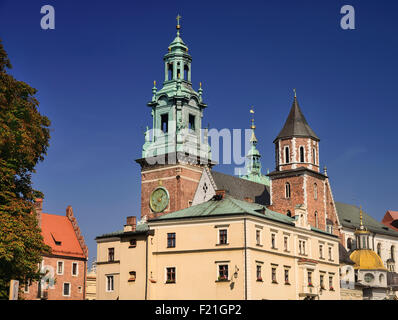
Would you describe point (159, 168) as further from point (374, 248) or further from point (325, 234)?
point (374, 248)

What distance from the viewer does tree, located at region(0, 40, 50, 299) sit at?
33.5 m

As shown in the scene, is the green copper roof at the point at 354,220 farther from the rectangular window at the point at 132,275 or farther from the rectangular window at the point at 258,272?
the rectangular window at the point at 132,275

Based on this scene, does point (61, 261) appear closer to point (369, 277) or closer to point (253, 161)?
point (369, 277)

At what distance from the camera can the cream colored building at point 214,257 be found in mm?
50062

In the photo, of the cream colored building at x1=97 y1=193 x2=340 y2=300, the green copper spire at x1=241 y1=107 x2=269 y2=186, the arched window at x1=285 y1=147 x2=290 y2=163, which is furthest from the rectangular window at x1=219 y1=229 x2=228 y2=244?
the green copper spire at x1=241 y1=107 x2=269 y2=186

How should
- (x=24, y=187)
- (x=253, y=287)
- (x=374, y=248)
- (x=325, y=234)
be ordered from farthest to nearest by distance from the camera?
(x=374, y=248) → (x=325, y=234) → (x=253, y=287) → (x=24, y=187)

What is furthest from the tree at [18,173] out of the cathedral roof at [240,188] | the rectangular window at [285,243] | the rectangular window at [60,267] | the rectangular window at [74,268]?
the cathedral roof at [240,188]

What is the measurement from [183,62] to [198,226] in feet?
119

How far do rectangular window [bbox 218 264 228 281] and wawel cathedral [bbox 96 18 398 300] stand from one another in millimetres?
76

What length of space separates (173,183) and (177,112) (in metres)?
9.26

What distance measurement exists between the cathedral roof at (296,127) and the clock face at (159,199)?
15.0m

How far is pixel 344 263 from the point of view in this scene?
77.0m

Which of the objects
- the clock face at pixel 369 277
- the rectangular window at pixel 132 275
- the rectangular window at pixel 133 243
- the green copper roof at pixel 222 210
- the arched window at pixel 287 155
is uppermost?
the arched window at pixel 287 155
